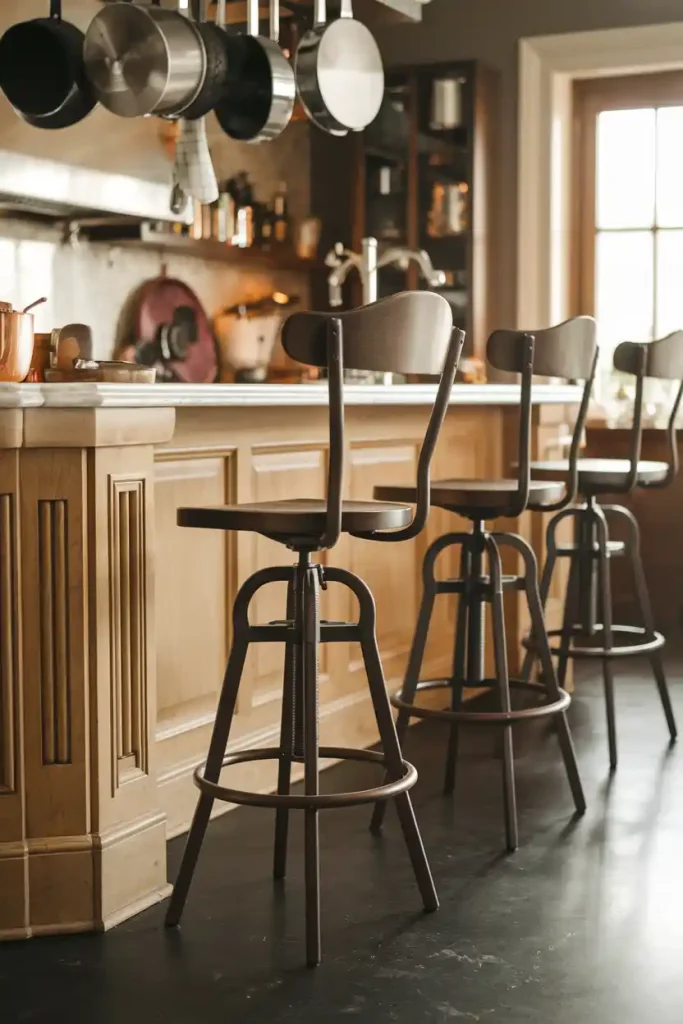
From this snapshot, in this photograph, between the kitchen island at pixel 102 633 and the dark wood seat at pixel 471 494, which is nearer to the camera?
the kitchen island at pixel 102 633

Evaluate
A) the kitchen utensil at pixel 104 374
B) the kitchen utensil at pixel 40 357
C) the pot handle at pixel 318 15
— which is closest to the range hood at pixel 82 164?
the pot handle at pixel 318 15

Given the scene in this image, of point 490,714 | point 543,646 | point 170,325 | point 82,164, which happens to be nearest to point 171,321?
point 170,325

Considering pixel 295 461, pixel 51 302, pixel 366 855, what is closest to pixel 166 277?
pixel 51 302

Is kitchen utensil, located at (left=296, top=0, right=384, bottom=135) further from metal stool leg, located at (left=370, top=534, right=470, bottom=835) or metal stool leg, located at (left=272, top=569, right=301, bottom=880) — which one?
metal stool leg, located at (left=272, top=569, right=301, bottom=880)

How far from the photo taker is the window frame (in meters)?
5.88

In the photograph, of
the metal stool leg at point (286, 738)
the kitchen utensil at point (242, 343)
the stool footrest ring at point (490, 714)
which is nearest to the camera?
the metal stool leg at point (286, 738)

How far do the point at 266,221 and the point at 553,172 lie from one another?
1186 millimetres

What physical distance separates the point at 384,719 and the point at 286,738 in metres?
0.25

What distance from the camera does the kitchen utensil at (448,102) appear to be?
5.62 metres

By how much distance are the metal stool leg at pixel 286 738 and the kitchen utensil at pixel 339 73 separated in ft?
6.24

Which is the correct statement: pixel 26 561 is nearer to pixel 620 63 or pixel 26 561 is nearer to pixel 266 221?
pixel 266 221

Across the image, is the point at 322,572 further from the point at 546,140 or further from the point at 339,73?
the point at 546,140

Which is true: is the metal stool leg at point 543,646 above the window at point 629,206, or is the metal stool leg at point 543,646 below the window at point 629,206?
below

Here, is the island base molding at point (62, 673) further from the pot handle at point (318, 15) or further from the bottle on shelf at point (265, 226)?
the bottle on shelf at point (265, 226)
